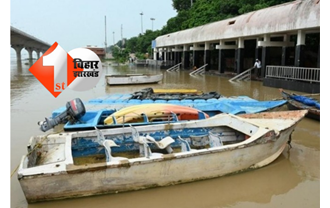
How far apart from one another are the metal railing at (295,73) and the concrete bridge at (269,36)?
70 centimetres

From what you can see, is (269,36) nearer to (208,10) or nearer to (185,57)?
(185,57)

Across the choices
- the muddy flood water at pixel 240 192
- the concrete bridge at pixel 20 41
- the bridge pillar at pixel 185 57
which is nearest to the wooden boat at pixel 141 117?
the muddy flood water at pixel 240 192

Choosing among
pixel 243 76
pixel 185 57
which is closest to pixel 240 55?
pixel 243 76

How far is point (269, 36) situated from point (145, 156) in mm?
17497

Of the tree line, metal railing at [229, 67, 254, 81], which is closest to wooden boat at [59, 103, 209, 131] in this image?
metal railing at [229, 67, 254, 81]

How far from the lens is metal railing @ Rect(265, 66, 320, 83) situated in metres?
14.3

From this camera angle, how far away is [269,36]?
19766mm

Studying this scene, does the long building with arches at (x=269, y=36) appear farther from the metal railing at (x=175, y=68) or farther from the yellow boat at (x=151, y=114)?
the yellow boat at (x=151, y=114)

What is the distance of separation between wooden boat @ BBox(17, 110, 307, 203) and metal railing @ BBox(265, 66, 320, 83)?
8909mm

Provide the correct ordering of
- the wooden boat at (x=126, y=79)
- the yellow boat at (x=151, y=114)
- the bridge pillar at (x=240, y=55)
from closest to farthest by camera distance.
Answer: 1. the yellow boat at (x=151, y=114)
2. the wooden boat at (x=126, y=79)
3. the bridge pillar at (x=240, y=55)

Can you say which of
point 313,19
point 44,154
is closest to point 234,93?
point 313,19

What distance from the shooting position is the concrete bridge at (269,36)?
1611 cm

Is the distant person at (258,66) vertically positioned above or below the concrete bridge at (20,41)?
below

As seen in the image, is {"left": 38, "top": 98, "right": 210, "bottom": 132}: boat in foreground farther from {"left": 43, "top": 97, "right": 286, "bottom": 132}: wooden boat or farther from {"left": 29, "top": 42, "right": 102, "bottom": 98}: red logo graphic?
{"left": 29, "top": 42, "right": 102, "bottom": 98}: red logo graphic
